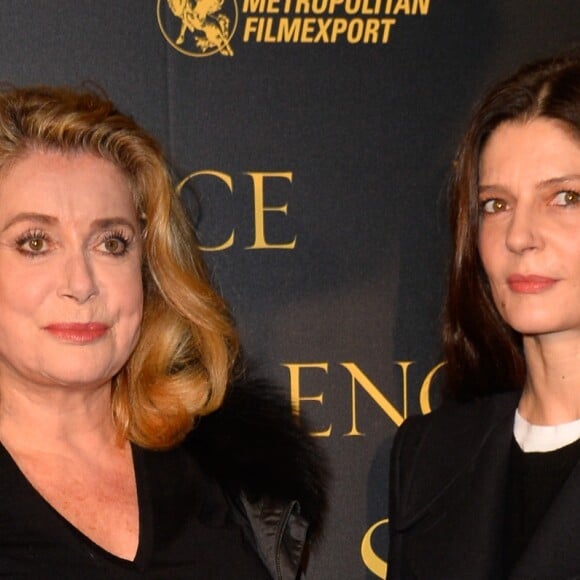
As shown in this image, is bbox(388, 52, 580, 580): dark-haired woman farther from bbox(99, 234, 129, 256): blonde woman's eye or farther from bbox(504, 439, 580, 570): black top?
bbox(99, 234, 129, 256): blonde woman's eye

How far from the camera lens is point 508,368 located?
7.95 feet

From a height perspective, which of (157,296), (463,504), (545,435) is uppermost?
(157,296)

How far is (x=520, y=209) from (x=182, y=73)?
854mm

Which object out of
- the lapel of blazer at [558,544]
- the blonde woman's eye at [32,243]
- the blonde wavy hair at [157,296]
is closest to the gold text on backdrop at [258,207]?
the blonde wavy hair at [157,296]

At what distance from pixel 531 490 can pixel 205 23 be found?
120 cm

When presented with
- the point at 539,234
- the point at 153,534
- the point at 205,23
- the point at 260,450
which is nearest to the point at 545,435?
the point at 539,234

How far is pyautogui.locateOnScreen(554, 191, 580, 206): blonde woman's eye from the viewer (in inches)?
84.1

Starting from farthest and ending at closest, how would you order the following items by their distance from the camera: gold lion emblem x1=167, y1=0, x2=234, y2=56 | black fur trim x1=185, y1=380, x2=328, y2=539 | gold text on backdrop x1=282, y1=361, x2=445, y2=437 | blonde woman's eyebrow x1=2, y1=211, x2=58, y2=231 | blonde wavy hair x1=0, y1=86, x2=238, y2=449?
gold text on backdrop x1=282, y1=361, x2=445, y2=437 < gold lion emblem x1=167, y1=0, x2=234, y2=56 < black fur trim x1=185, y1=380, x2=328, y2=539 < blonde wavy hair x1=0, y1=86, x2=238, y2=449 < blonde woman's eyebrow x1=2, y1=211, x2=58, y2=231

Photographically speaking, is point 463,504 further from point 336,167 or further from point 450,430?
point 336,167

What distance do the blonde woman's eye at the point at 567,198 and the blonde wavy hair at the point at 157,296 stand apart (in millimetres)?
684

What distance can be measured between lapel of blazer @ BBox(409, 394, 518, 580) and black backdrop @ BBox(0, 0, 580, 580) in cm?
40

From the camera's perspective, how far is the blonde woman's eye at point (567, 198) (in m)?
2.14

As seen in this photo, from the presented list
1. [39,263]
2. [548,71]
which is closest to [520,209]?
[548,71]

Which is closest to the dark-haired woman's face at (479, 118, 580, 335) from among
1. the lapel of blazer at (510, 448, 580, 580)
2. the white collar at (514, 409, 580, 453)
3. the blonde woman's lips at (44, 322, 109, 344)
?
the white collar at (514, 409, 580, 453)
